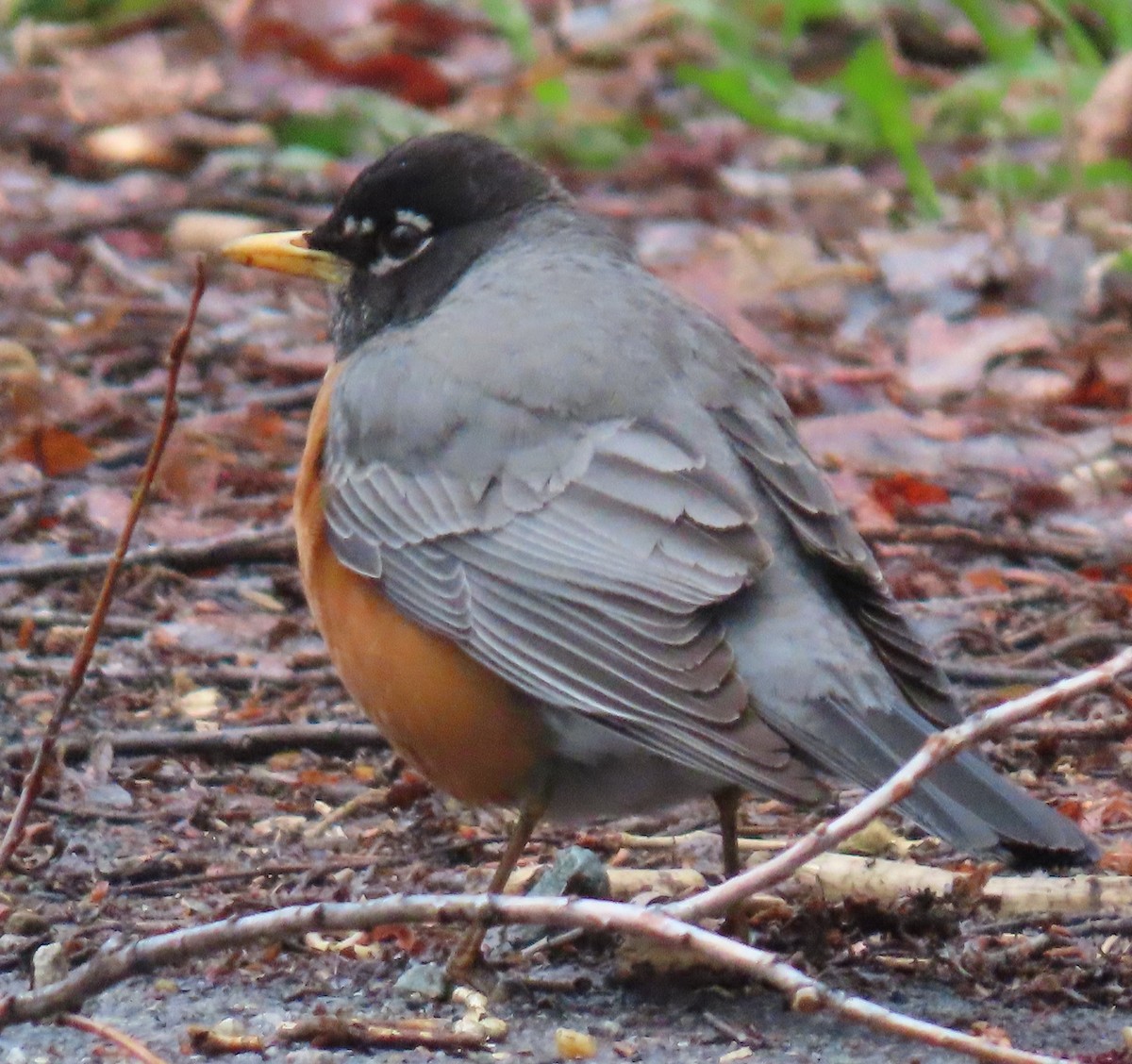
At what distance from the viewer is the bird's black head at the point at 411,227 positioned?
509cm

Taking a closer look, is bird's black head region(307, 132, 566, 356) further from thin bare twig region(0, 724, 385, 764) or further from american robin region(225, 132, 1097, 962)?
thin bare twig region(0, 724, 385, 764)

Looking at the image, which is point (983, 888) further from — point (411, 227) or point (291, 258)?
point (291, 258)

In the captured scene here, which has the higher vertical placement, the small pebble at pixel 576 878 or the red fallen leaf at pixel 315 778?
the small pebble at pixel 576 878

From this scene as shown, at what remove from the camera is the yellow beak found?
5.20m

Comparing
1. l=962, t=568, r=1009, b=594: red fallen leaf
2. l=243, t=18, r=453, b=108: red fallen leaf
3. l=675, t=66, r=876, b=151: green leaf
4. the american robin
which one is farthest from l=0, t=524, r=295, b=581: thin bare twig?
l=243, t=18, r=453, b=108: red fallen leaf

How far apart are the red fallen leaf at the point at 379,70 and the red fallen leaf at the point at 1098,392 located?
418cm

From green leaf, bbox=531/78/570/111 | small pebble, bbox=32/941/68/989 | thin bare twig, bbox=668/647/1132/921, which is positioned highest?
thin bare twig, bbox=668/647/1132/921

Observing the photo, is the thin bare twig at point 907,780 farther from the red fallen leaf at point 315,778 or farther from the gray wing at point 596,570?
the red fallen leaf at point 315,778

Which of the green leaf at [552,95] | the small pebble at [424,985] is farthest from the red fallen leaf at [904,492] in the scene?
the green leaf at [552,95]

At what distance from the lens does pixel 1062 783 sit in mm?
4672

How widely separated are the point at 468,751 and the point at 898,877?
82 centimetres

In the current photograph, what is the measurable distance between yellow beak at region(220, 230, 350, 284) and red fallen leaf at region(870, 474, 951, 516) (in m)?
1.89

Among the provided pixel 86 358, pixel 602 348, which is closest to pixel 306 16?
pixel 86 358

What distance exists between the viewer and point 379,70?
34.0 ft
